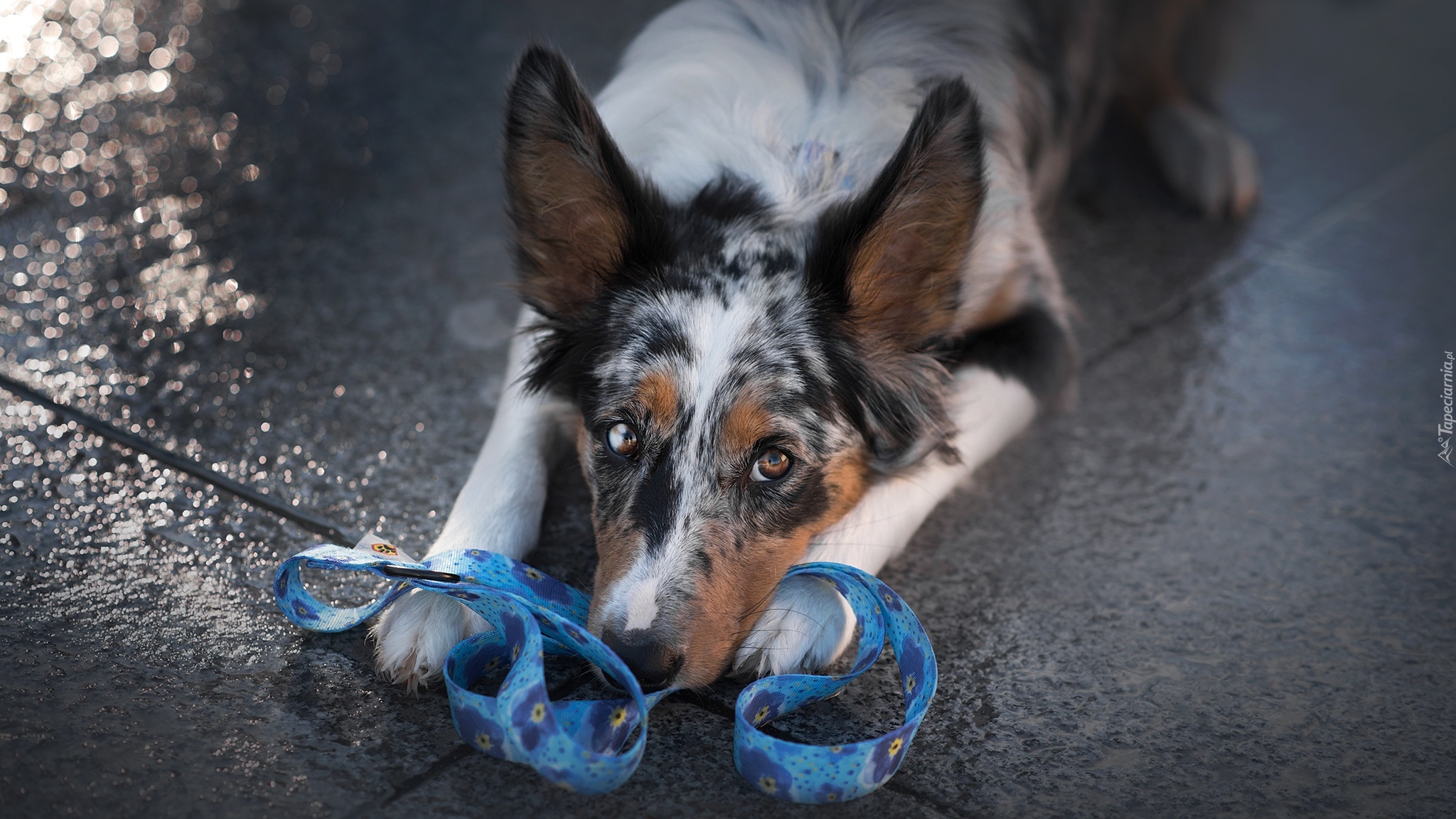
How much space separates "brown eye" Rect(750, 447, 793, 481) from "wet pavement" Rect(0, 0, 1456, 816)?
1.55 ft

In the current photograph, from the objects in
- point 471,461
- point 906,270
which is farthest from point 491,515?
point 906,270

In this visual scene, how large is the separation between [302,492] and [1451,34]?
706 centimetres

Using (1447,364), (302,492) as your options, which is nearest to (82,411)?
(302,492)

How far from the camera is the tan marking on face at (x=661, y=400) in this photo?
251cm

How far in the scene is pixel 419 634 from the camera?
2461 mm

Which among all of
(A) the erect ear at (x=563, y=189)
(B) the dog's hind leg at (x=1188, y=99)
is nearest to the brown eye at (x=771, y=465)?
(A) the erect ear at (x=563, y=189)

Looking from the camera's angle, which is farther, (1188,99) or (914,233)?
(1188,99)

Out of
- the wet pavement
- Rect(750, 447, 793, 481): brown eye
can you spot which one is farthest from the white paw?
Rect(750, 447, 793, 481): brown eye

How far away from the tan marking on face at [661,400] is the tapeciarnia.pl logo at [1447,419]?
104 inches

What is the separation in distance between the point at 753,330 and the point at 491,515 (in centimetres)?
80

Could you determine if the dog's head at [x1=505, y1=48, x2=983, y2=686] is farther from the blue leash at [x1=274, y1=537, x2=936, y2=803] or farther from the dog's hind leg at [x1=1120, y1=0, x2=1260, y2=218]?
the dog's hind leg at [x1=1120, y1=0, x2=1260, y2=218]

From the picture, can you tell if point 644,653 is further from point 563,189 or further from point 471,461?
point 471,461

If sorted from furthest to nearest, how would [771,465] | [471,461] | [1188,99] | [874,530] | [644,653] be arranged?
[1188,99]
[471,461]
[874,530]
[771,465]
[644,653]

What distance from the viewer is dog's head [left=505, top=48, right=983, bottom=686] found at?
2.45m
